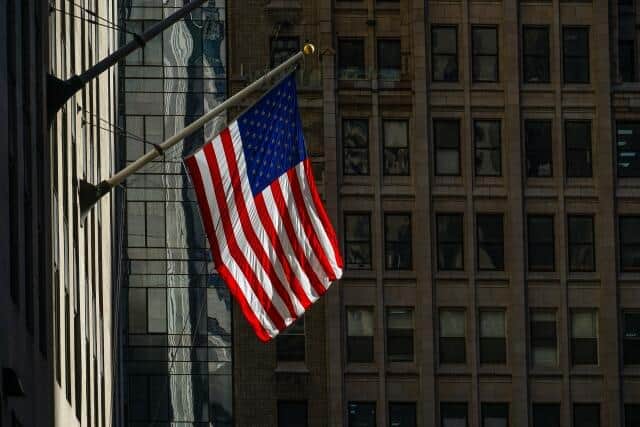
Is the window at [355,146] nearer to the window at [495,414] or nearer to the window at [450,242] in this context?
the window at [450,242]

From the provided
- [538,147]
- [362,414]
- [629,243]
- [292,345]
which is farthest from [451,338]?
[538,147]

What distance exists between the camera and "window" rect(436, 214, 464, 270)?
7538cm

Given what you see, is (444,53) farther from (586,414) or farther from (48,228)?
(48,228)

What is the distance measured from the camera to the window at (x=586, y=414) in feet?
246

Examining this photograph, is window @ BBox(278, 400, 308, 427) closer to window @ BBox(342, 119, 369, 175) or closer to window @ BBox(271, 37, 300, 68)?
window @ BBox(342, 119, 369, 175)

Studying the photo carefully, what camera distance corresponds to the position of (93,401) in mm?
49125

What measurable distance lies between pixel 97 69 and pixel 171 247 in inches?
1595

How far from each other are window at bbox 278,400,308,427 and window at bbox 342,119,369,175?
306 inches

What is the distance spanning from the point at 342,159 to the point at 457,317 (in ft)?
20.6

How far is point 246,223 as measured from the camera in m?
35.2

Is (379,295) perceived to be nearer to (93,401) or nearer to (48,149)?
(93,401)

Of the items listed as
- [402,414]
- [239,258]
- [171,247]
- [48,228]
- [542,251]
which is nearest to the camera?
[239,258]

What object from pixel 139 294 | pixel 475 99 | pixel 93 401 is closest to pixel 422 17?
pixel 475 99

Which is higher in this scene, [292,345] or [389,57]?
[389,57]
